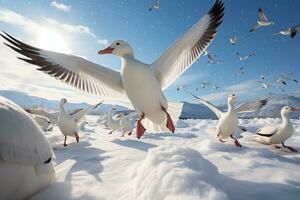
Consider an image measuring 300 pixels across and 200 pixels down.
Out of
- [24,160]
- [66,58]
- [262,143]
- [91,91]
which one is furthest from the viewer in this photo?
[91,91]

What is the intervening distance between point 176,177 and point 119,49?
20.4 feet

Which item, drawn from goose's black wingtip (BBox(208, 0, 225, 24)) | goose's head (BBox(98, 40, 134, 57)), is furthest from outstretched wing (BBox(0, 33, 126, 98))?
goose's black wingtip (BBox(208, 0, 225, 24))

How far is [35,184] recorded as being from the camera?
1.97 metres

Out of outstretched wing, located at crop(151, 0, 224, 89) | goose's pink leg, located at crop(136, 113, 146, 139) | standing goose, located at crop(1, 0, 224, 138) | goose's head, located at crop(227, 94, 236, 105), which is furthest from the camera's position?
goose's head, located at crop(227, 94, 236, 105)

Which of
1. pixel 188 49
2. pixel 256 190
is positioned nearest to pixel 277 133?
pixel 188 49

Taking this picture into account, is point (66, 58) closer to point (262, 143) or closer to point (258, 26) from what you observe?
point (262, 143)

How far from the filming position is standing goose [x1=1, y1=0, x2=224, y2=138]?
284 inches

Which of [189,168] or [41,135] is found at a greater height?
[41,135]

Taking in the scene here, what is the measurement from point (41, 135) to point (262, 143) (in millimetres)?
6286

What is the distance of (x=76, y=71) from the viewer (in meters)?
7.39

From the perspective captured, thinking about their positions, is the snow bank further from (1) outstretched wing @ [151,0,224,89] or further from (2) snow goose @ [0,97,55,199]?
(1) outstretched wing @ [151,0,224,89]

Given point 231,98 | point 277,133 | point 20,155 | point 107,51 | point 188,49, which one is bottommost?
point 277,133

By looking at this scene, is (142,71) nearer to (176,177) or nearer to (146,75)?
(146,75)

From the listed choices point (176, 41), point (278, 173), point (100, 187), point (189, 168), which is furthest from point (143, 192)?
point (176, 41)
